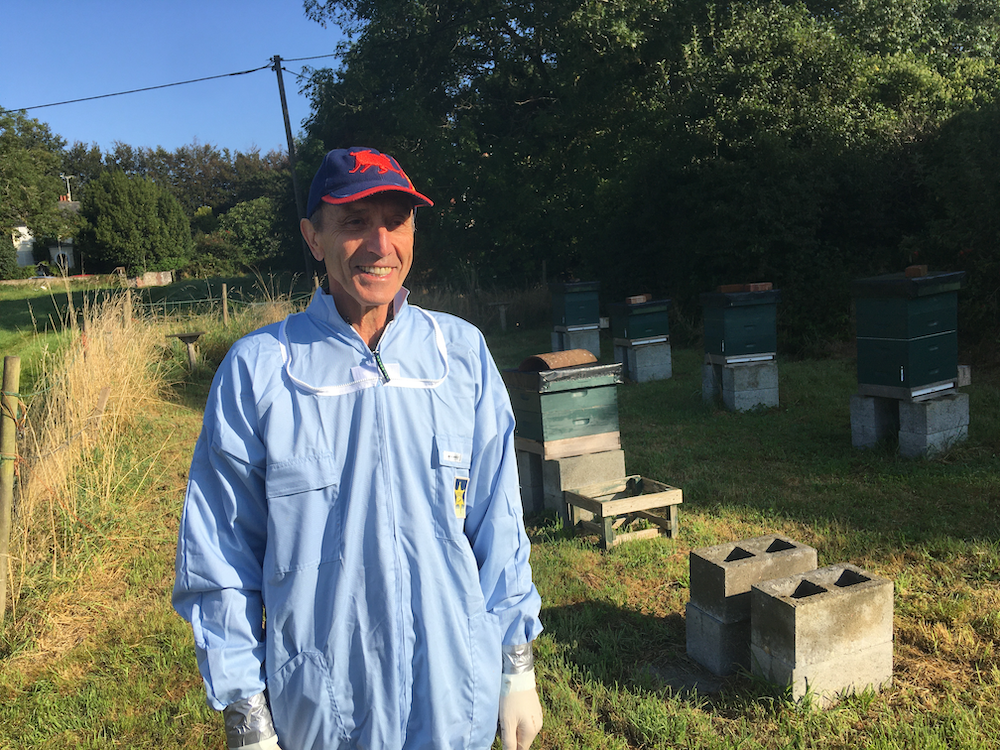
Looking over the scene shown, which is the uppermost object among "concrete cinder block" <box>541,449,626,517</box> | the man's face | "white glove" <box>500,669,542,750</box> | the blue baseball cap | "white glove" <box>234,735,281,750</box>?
the blue baseball cap

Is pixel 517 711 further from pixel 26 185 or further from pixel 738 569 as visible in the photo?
pixel 26 185

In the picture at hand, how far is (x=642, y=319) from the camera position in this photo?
34.8 feet

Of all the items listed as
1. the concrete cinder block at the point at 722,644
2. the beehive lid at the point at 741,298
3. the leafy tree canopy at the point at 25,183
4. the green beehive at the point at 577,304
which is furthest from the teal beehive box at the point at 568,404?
the leafy tree canopy at the point at 25,183

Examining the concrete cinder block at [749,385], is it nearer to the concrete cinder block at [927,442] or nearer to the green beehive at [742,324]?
the green beehive at [742,324]

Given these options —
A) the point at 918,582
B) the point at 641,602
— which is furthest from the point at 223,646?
the point at 918,582

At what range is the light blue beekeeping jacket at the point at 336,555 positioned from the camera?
156 cm

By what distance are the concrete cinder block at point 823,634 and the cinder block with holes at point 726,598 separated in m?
0.13

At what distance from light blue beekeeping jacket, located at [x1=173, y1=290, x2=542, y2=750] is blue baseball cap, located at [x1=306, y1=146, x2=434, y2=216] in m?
0.32

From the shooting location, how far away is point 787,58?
12969 mm

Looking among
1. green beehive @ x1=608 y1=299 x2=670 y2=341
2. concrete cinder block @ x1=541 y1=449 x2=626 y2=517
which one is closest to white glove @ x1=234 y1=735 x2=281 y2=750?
concrete cinder block @ x1=541 y1=449 x2=626 y2=517

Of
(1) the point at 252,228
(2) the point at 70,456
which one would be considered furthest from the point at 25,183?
(2) the point at 70,456

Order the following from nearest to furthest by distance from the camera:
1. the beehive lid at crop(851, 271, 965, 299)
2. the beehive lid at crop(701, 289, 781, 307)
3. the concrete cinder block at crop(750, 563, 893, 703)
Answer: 1. the concrete cinder block at crop(750, 563, 893, 703)
2. the beehive lid at crop(851, 271, 965, 299)
3. the beehive lid at crop(701, 289, 781, 307)

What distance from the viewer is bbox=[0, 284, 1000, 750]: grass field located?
3172mm

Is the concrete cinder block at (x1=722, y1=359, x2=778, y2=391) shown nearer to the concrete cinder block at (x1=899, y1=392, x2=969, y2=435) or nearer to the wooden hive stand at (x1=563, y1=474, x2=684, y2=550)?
the concrete cinder block at (x1=899, y1=392, x2=969, y2=435)
